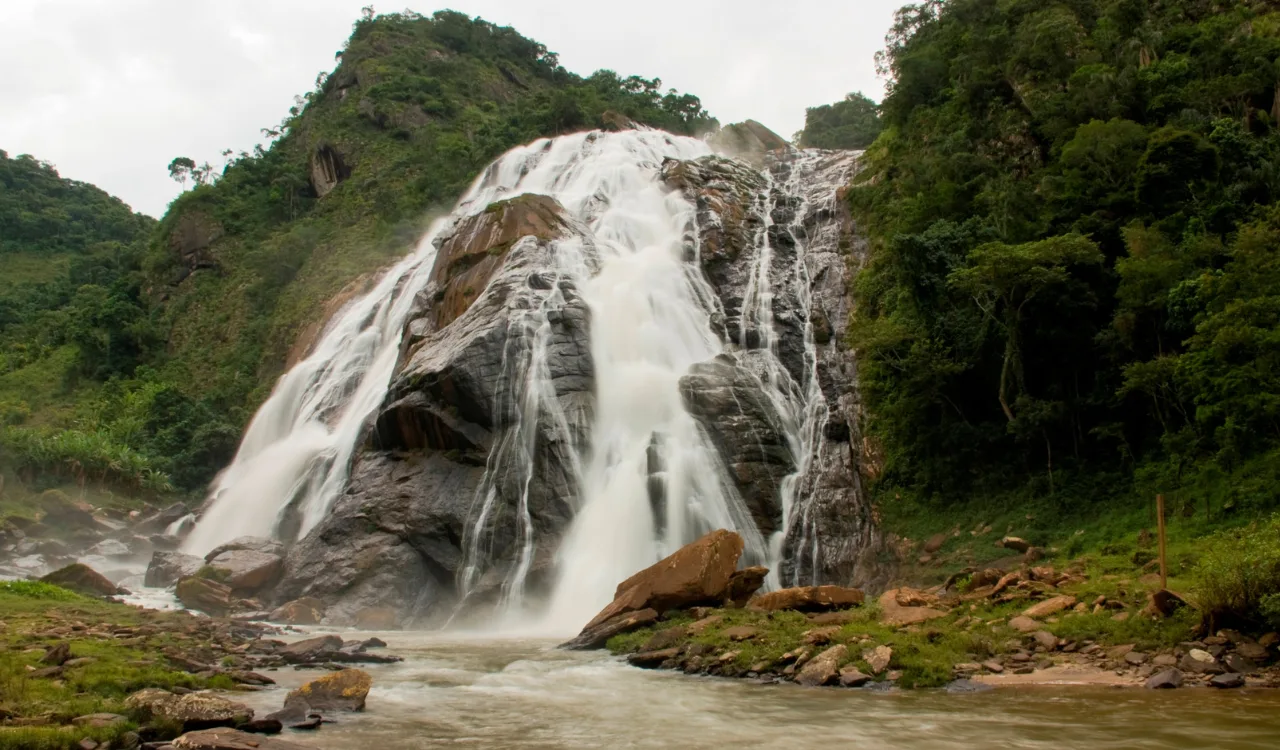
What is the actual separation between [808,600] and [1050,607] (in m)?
4.25

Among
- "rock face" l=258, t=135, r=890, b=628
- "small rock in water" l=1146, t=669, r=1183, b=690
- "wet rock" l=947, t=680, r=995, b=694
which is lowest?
"wet rock" l=947, t=680, r=995, b=694

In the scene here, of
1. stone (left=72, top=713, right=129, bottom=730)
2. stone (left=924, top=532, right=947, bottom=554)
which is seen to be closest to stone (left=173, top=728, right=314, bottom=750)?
stone (left=72, top=713, right=129, bottom=730)

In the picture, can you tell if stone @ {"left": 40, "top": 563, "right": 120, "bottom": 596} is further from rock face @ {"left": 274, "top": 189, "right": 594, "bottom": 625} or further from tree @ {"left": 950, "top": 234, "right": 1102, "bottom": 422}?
tree @ {"left": 950, "top": 234, "right": 1102, "bottom": 422}

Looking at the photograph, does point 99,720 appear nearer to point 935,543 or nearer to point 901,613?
point 901,613

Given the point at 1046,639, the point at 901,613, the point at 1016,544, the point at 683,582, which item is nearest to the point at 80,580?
the point at 683,582

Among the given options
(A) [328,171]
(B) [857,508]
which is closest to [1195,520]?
(B) [857,508]

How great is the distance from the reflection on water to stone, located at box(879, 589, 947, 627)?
273cm

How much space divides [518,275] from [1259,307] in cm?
2128

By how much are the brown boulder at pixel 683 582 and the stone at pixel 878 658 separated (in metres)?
4.73

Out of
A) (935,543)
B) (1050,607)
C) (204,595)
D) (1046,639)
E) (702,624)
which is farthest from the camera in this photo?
(204,595)

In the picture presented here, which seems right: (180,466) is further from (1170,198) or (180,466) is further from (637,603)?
(1170,198)

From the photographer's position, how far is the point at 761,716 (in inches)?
394

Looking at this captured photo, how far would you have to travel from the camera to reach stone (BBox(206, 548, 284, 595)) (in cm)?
2381

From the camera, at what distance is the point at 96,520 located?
34.6 metres
